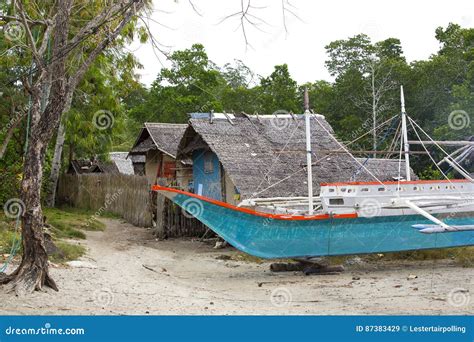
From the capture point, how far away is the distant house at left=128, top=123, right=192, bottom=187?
22.1m

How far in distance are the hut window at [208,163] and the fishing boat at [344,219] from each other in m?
4.37

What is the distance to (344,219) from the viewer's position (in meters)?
13.1

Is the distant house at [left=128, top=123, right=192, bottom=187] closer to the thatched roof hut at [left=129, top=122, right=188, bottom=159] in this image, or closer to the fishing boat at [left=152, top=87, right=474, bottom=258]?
the thatched roof hut at [left=129, top=122, right=188, bottom=159]

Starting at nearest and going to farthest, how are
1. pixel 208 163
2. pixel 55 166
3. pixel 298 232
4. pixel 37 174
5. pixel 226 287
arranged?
pixel 37 174, pixel 226 287, pixel 298 232, pixel 208 163, pixel 55 166

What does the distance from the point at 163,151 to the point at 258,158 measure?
22.5ft

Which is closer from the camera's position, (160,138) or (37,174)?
(37,174)

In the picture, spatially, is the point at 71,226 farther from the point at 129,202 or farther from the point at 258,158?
the point at 258,158

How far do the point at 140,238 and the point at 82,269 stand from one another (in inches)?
250

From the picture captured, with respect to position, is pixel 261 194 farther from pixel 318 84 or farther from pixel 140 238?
pixel 318 84

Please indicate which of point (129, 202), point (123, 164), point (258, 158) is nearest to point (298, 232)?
point (258, 158)

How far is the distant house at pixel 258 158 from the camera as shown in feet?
54.6

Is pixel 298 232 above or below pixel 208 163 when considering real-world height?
below

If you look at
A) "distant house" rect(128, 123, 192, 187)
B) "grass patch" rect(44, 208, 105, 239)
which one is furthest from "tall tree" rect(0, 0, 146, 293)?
"distant house" rect(128, 123, 192, 187)

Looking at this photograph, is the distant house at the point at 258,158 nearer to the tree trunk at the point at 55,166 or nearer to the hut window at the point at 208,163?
the hut window at the point at 208,163
